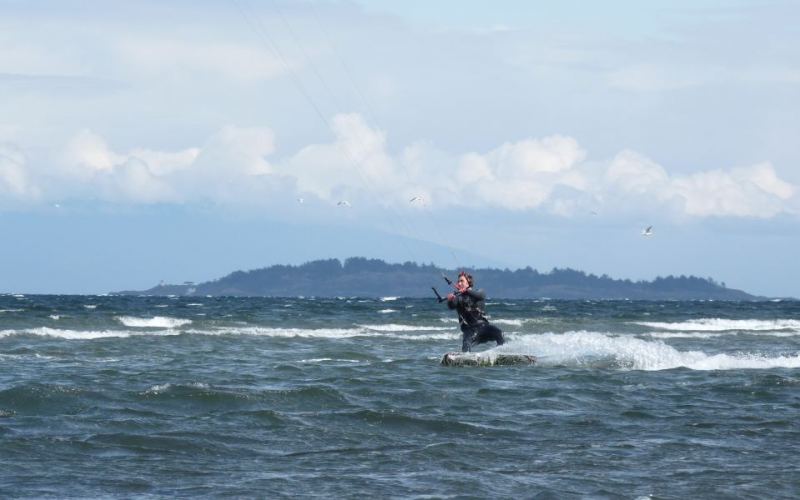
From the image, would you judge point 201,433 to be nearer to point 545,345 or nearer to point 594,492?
point 594,492

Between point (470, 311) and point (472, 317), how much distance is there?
0.78 feet

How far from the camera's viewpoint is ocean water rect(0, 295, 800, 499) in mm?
13438

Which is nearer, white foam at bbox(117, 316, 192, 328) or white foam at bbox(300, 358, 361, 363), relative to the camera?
white foam at bbox(300, 358, 361, 363)

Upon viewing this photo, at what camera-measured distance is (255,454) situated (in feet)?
49.5

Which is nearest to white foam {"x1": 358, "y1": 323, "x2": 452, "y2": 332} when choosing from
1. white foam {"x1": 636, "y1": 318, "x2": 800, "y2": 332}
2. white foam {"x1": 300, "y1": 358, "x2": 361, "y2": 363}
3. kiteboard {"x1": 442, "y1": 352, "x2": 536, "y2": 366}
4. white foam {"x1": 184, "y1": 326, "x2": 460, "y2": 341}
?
white foam {"x1": 184, "y1": 326, "x2": 460, "y2": 341}

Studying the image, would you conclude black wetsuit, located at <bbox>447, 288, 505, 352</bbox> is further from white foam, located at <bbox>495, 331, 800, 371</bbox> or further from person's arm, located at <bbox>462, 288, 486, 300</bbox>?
white foam, located at <bbox>495, 331, 800, 371</bbox>

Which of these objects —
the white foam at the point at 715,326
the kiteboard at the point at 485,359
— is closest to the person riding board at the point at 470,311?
the kiteboard at the point at 485,359

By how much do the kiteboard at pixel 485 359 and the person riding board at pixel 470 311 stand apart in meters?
0.49

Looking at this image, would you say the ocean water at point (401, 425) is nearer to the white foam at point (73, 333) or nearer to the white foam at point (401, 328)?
the white foam at point (73, 333)

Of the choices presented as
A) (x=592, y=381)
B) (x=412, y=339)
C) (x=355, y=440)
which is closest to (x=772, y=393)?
(x=592, y=381)

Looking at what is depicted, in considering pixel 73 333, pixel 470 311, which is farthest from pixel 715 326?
pixel 470 311

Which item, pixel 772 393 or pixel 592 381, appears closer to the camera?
pixel 772 393

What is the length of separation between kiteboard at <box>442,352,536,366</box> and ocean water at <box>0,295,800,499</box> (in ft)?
1.34

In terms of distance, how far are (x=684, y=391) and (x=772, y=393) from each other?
1.50 m
